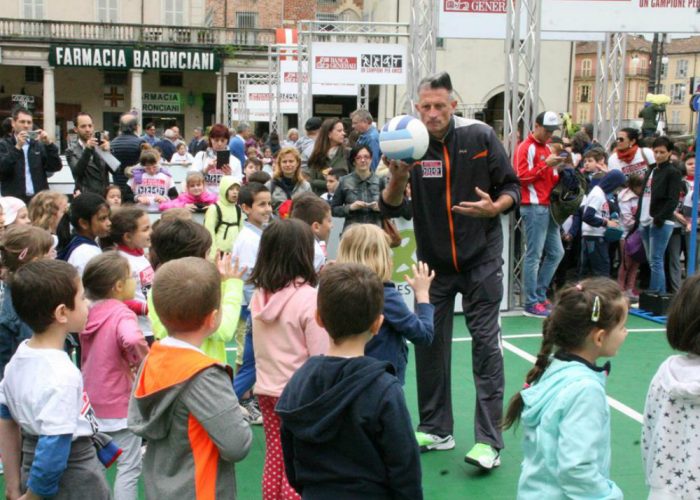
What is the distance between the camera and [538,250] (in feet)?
29.6

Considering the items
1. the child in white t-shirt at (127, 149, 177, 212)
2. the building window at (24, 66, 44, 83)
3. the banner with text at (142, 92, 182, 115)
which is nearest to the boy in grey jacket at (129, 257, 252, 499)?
the child in white t-shirt at (127, 149, 177, 212)

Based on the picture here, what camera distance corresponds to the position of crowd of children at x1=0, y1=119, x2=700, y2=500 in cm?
269

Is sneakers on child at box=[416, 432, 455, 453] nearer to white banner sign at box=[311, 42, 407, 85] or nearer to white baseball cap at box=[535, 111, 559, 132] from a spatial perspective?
white baseball cap at box=[535, 111, 559, 132]

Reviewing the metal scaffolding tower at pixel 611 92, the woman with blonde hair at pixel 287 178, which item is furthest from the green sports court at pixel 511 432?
the metal scaffolding tower at pixel 611 92

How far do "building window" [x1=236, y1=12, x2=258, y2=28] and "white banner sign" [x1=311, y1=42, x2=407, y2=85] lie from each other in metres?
36.3

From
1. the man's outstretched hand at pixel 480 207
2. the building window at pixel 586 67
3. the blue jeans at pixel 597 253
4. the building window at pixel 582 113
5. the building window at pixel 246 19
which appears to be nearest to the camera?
the man's outstretched hand at pixel 480 207

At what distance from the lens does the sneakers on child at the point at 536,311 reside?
9.02 meters

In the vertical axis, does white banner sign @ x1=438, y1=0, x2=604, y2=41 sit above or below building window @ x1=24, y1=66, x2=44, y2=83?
below

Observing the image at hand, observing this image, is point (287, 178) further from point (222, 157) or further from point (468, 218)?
point (468, 218)

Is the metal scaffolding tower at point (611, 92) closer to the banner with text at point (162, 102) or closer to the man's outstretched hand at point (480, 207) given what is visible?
the man's outstretched hand at point (480, 207)

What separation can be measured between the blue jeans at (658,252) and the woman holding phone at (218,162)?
4.87m

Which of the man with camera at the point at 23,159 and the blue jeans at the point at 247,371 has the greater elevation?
the man with camera at the point at 23,159

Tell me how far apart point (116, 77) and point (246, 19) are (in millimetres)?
9355

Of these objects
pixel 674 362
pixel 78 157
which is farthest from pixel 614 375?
pixel 78 157
